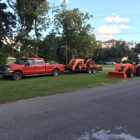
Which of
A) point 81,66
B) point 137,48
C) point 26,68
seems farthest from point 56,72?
point 137,48

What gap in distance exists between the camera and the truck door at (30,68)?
649 inches

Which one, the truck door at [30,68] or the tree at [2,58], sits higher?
the tree at [2,58]

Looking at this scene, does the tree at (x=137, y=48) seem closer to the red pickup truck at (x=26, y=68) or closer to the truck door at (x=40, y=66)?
the red pickup truck at (x=26, y=68)

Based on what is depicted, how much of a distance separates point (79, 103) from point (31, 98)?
231 cm

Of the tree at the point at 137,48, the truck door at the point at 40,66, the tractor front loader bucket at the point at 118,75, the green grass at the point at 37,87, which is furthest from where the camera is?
the tree at the point at 137,48

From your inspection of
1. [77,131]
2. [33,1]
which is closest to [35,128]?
[77,131]

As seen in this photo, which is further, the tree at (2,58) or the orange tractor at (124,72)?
the tree at (2,58)

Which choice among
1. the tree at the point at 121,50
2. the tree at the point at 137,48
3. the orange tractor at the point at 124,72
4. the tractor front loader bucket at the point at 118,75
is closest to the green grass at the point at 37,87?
the tractor front loader bucket at the point at 118,75

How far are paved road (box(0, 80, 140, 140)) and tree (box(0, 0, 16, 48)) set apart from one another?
1742 cm

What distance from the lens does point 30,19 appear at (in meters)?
23.4

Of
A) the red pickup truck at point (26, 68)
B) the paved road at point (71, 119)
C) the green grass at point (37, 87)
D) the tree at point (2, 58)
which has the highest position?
the tree at point (2, 58)

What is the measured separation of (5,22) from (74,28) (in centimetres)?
912

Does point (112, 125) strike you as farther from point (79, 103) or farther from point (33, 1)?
point (33, 1)

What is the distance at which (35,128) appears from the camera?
4695mm
